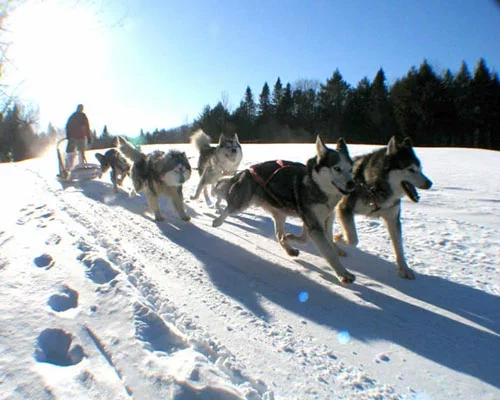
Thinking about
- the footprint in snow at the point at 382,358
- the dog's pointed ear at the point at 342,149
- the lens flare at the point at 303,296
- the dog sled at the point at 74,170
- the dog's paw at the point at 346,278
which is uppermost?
Result: the dog's pointed ear at the point at 342,149

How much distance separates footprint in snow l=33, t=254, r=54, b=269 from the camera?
3190 millimetres

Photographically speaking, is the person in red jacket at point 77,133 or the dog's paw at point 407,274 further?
the person in red jacket at point 77,133

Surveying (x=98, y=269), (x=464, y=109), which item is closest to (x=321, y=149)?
(x=98, y=269)

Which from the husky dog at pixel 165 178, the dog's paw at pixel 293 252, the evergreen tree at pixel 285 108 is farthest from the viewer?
the evergreen tree at pixel 285 108

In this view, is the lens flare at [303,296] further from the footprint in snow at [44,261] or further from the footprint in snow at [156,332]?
the footprint in snow at [44,261]

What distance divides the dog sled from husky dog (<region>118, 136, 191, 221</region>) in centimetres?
464

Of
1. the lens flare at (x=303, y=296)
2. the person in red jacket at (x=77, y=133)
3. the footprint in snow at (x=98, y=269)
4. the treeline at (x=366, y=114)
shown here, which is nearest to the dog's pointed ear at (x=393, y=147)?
the lens flare at (x=303, y=296)

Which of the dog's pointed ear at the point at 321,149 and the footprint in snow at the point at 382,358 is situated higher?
the dog's pointed ear at the point at 321,149

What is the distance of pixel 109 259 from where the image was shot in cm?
340

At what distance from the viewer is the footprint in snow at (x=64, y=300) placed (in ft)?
8.02

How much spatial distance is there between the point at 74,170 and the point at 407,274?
9.79 metres

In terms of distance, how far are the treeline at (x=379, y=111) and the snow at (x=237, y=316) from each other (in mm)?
35561

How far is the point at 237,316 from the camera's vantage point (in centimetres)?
260

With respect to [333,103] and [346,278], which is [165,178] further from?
[333,103]
